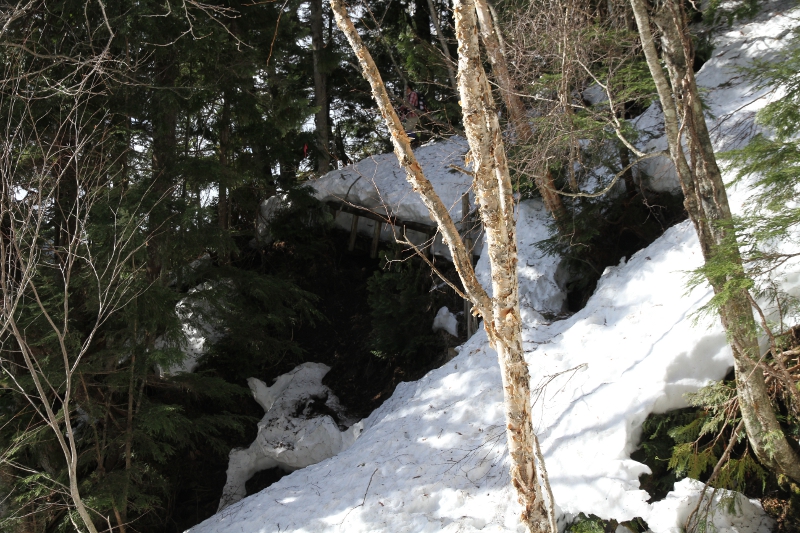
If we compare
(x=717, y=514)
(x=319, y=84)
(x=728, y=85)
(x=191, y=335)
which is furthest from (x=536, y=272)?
(x=319, y=84)

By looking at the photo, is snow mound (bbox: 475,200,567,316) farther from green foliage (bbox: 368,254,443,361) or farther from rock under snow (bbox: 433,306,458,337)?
Result: green foliage (bbox: 368,254,443,361)

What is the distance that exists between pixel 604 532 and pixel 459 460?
172cm

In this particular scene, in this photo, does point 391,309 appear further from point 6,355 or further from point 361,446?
point 6,355

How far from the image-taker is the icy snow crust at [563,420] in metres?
4.71

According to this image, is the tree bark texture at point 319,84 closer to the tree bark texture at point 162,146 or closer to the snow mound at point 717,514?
the tree bark texture at point 162,146

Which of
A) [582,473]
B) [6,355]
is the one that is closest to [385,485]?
[582,473]

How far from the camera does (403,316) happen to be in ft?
31.9

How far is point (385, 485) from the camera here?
5734mm

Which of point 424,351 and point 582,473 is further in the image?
point 424,351

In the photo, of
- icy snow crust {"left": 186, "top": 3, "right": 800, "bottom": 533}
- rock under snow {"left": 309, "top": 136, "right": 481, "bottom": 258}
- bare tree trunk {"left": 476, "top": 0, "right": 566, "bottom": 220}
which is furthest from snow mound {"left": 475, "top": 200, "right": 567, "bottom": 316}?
rock under snow {"left": 309, "top": 136, "right": 481, "bottom": 258}

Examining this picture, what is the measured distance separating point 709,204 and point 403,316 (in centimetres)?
626

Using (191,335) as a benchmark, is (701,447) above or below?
below

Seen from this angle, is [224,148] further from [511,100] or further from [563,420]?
[563,420]

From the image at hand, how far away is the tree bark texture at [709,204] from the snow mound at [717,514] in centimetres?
35
